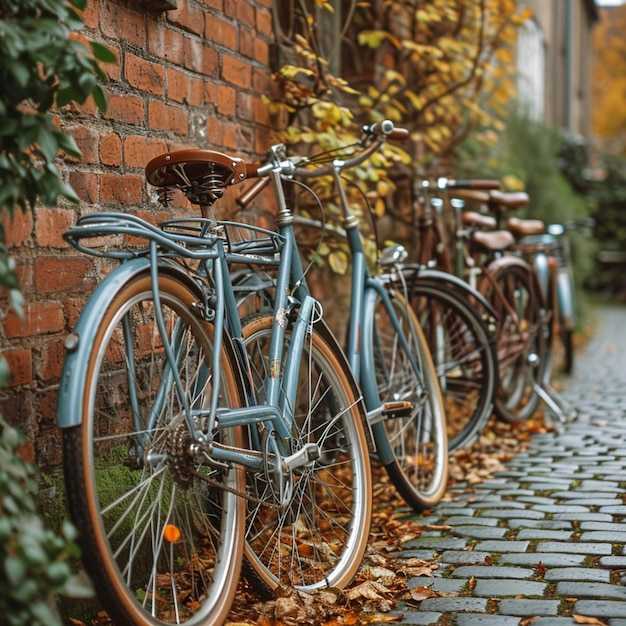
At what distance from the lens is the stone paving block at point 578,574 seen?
289 centimetres

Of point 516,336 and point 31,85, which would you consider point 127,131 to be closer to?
point 31,85

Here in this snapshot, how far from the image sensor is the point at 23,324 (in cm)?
243

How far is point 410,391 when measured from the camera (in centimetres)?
396

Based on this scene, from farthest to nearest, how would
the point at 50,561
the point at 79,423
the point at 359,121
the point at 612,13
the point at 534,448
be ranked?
the point at 612,13
the point at 359,121
the point at 534,448
the point at 79,423
the point at 50,561

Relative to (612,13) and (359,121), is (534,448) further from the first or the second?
(612,13)

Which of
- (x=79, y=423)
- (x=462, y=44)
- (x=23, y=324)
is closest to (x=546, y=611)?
(x=79, y=423)

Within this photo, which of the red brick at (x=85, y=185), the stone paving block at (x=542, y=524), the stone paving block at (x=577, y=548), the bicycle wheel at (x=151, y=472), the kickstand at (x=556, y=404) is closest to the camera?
the bicycle wheel at (x=151, y=472)

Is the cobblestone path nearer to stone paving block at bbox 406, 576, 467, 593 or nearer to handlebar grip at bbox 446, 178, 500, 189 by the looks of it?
stone paving block at bbox 406, 576, 467, 593

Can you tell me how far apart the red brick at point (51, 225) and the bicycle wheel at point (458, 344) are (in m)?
2.10

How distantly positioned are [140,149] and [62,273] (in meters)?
0.61

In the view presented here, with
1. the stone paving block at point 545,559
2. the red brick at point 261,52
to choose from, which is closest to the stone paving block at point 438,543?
the stone paving block at point 545,559

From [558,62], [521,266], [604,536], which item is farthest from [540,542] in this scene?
[558,62]

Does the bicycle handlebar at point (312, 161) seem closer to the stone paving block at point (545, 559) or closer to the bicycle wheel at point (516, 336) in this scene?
the stone paving block at point (545, 559)

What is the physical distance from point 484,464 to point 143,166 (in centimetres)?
236
